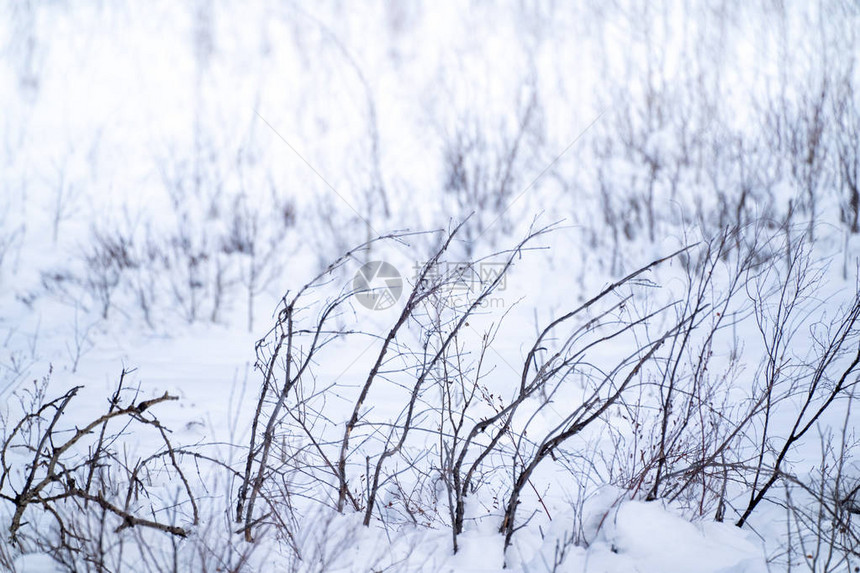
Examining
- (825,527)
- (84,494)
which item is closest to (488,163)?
(825,527)

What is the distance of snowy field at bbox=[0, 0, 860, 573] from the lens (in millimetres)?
2803

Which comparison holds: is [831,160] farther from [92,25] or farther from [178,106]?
[92,25]

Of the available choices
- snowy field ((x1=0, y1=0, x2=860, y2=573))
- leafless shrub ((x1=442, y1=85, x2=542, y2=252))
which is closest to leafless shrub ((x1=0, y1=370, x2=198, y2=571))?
snowy field ((x1=0, y1=0, x2=860, y2=573))

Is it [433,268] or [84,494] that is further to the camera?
[433,268]

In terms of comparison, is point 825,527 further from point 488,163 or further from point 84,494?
point 488,163

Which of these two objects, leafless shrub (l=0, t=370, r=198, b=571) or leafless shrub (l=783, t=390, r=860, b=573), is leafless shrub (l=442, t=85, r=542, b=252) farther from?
leafless shrub (l=783, t=390, r=860, b=573)

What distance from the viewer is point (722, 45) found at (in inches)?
433

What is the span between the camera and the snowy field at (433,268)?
2.80m

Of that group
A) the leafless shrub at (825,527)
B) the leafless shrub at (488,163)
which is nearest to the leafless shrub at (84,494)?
the leafless shrub at (825,527)

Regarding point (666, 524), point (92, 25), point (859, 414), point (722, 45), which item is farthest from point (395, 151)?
point (666, 524)

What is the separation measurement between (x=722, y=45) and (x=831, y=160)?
3.83 metres

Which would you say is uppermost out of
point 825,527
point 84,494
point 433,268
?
point 433,268

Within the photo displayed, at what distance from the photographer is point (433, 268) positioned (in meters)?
4.09

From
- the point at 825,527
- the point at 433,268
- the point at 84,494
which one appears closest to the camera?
the point at 84,494
